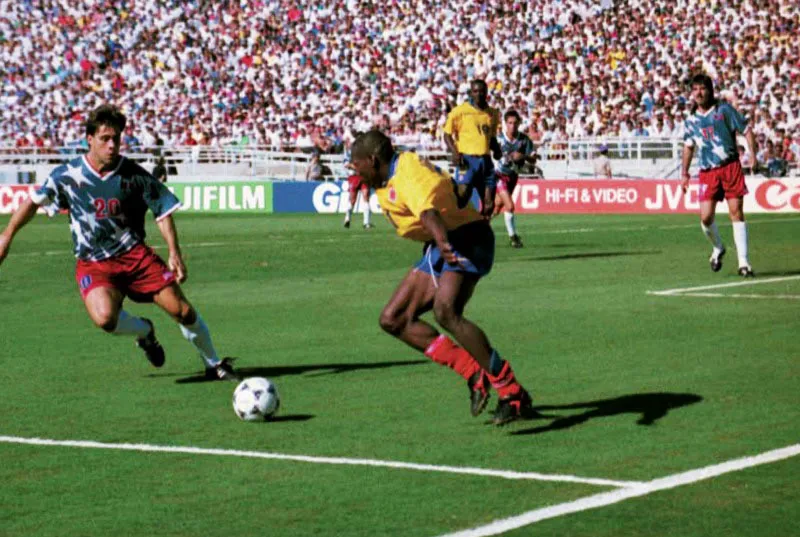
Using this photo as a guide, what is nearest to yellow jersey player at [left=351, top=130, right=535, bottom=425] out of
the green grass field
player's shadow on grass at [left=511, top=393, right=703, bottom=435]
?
player's shadow on grass at [left=511, top=393, right=703, bottom=435]

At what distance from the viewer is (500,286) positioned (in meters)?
19.9

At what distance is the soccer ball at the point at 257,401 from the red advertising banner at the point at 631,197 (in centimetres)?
3173

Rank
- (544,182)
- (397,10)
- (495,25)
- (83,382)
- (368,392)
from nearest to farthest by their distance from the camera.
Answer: (368,392) < (83,382) < (544,182) < (495,25) < (397,10)

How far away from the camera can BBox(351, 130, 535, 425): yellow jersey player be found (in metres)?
8.99

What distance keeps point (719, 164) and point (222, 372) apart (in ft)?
34.9

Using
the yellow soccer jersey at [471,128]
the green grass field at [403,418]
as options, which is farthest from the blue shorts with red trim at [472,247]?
the yellow soccer jersey at [471,128]

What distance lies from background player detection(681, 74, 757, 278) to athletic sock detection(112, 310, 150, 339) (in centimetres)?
1017

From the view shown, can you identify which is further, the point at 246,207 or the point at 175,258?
the point at 246,207

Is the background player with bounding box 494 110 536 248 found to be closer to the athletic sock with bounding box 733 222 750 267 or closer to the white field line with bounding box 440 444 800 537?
the athletic sock with bounding box 733 222 750 267

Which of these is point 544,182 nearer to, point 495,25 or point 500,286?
point 495,25

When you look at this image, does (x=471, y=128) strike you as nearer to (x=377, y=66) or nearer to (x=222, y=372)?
(x=222, y=372)

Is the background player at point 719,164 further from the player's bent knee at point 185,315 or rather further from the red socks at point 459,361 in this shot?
the red socks at point 459,361

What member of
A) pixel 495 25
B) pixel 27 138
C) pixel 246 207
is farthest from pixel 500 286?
pixel 27 138

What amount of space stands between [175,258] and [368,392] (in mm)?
1711
